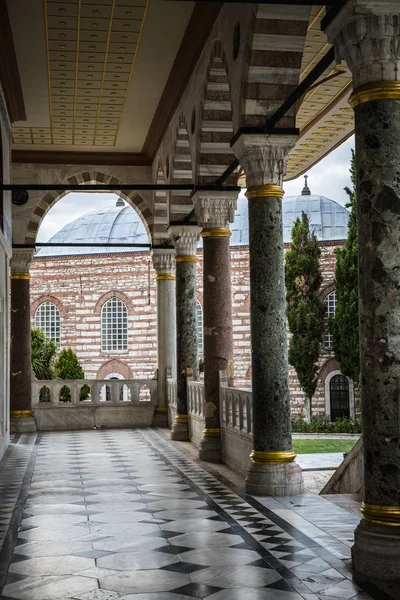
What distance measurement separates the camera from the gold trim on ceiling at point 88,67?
32.9 feet

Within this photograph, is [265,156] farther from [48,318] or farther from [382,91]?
[48,318]

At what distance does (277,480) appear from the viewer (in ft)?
28.0

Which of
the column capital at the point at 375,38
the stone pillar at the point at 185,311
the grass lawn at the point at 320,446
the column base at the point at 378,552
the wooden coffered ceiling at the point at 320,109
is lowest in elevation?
the grass lawn at the point at 320,446

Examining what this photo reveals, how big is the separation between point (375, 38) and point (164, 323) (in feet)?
41.4

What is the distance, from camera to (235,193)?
38.1 feet

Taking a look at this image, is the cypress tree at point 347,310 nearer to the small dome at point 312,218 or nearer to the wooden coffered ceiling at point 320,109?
the small dome at point 312,218

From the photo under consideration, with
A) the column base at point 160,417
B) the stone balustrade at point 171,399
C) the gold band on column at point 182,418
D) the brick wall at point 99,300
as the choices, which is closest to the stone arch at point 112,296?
the brick wall at point 99,300

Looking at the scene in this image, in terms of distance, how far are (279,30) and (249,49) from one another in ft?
1.17

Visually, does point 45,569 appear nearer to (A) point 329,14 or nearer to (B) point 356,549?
(B) point 356,549

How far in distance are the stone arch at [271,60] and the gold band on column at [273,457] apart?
11.4 feet

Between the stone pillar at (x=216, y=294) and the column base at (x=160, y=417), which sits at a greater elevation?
the stone pillar at (x=216, y=294)

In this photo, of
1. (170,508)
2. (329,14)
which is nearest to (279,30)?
(329,14)

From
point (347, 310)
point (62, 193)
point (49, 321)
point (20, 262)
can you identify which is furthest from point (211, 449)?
point (49, 321)

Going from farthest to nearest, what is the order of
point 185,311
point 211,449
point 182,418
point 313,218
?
point 313,218 < point 182,418 < point 185,311 < point 211,449
